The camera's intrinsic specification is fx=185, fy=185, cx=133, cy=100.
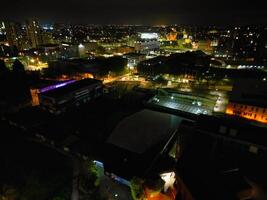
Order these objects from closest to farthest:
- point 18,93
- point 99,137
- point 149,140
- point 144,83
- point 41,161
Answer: point 41,161
point 149,140
point 99,137
point 18,93
point 144,83

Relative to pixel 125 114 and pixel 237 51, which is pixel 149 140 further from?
pixel 237 51

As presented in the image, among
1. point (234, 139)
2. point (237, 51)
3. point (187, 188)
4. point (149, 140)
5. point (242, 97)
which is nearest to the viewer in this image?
point (187, 188)

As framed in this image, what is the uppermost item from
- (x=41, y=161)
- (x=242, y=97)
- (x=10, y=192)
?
(x=242, y=97)

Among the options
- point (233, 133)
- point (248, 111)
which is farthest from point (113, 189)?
point (248, 111)

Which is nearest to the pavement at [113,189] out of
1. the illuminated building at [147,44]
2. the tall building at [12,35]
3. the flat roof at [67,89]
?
the flat roof at [67,89]

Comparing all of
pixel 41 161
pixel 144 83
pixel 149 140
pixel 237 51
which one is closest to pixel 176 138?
pixel 149 140

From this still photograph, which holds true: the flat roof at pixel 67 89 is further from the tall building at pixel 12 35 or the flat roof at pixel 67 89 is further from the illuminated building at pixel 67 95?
the tall building at pixel 12 35
